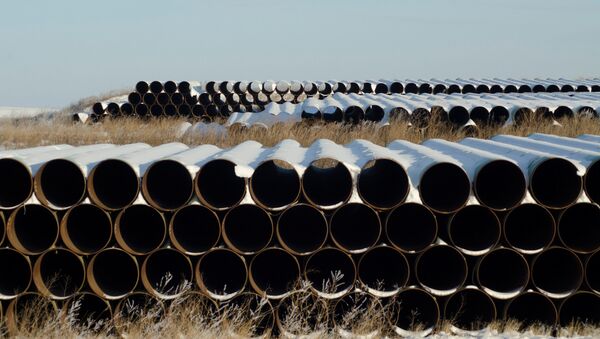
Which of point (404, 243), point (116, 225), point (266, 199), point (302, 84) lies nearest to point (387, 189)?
point (404, 243)

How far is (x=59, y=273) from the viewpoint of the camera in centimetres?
483

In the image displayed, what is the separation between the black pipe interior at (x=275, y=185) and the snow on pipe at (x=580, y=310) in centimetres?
228

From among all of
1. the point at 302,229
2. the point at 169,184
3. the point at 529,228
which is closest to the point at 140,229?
the point at 169,184

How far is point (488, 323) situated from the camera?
15.1ft

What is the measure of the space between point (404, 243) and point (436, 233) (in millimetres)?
299

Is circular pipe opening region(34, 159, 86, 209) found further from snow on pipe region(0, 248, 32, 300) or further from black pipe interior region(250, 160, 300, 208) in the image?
black pipe interior region(250, 160, 300, 208)

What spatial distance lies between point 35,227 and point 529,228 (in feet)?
13.3

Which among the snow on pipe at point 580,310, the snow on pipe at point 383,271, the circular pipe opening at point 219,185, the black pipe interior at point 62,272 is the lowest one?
the snow on pipe at point 580,310

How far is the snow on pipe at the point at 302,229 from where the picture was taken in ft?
15.1

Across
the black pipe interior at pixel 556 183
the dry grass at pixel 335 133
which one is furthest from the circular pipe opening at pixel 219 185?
the dry grass at pixel 335 133

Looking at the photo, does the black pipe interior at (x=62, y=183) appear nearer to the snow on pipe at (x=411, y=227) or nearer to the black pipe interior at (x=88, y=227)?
the black pipe interior at (x=88, y=227)

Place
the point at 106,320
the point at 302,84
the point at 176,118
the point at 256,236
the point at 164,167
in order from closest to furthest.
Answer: the point at 106,320
the point at 256,236
the point at 164,167
the point at 176,118
the point at 302,84

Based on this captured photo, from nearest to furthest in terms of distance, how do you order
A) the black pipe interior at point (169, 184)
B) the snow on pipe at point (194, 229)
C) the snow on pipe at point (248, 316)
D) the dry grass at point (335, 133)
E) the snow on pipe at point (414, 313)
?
the snow on pipe at point (248, 316), the snow on pipe at point (414, 313), the snow on pipe at point (194, 229), the black pipe interior at point (169, 184), the dry grass at point (335, 133)

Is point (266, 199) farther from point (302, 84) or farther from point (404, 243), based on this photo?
point (302, 84)
